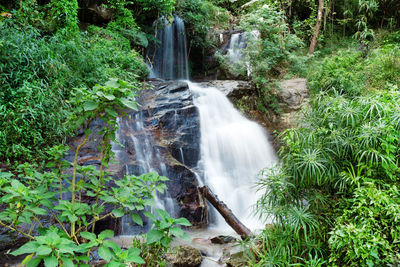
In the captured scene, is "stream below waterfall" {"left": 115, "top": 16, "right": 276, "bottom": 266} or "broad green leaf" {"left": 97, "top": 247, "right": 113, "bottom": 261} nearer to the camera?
"broad green leaf" {"left": 97, "top": 247, "right": 113, "bottom": 261}

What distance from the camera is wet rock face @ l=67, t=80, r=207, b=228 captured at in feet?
17.9

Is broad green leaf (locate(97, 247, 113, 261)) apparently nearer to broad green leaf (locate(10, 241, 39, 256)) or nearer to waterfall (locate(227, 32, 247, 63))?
broad green leaf (locate(10, 241, 39, 256))

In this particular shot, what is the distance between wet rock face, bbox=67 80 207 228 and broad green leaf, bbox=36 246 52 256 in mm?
3132

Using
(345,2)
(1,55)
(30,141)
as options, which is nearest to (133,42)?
(1,55)

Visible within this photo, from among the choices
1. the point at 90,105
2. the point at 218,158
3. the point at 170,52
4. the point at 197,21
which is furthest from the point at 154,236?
the point at 197,21

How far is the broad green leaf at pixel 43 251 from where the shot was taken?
1529 mm

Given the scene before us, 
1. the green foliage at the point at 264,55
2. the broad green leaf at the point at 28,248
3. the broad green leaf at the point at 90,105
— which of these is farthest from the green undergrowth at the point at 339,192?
the green foliage at the point at 264,55

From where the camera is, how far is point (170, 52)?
41.5 feet

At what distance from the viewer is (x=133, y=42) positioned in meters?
10.2

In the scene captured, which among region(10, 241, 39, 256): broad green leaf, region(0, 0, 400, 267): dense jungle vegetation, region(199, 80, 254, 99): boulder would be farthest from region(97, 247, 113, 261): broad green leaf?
region(199, 80, 254, 99): boulder

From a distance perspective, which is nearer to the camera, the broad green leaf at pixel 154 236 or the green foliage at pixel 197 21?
the broad green leaf at pixel 154 236

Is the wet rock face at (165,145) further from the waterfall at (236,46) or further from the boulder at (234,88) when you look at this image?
the waterfall at (236,46)

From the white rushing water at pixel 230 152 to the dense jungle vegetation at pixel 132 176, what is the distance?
84 cm

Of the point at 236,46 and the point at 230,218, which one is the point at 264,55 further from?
the point at 230,218
